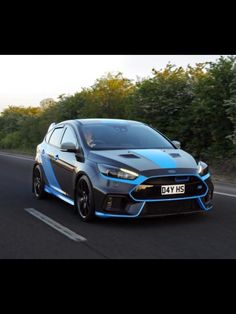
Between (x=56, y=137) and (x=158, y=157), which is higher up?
(x=56, y=137)

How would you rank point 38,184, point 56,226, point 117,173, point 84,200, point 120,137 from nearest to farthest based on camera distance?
point 117,173 < point 56,226 < point 84,200 < point 120,137 < point 38,184

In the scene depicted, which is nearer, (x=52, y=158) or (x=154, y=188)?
(x=154, y=188)

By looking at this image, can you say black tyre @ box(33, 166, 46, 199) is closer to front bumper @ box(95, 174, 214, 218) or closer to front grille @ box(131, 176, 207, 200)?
front bumper @ box(95, 174, 214, 218)

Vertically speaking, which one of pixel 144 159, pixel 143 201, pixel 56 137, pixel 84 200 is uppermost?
pixel 56 137

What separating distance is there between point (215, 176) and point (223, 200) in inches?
179

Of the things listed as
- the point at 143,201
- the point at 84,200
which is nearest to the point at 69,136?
the point at 84,200

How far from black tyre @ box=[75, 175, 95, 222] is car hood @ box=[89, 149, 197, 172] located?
0.40 meters

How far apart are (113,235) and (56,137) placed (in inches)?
128

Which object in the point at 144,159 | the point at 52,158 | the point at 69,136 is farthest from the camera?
the point at 52,158

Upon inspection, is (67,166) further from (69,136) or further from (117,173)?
(117,173)

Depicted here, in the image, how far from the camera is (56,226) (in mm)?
6586

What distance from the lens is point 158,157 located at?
258 inches

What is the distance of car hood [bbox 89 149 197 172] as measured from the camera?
20.7 feet
